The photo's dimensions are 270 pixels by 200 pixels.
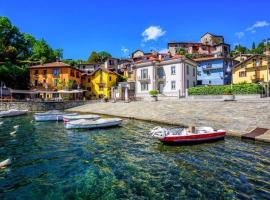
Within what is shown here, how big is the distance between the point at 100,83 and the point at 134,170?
71.3m

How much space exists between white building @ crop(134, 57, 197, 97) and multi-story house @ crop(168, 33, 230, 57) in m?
41.1

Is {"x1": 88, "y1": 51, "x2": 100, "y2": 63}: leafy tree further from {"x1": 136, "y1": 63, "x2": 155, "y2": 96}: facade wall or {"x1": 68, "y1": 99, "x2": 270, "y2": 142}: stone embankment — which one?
{"x1": 68, "y1": 99, "x2": 270, "y2": 142}: stone embankment

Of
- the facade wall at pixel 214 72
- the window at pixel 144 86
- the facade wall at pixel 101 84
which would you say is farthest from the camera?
the facade wall at pixel 101 84

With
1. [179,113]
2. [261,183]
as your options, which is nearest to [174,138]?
[261,183]

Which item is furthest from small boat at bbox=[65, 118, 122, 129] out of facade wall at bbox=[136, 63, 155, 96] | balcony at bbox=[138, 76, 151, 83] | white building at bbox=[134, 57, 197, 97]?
balcony at bbox=[138, 76, 151, 83]

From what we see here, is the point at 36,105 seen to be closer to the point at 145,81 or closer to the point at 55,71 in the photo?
the point at 55,71

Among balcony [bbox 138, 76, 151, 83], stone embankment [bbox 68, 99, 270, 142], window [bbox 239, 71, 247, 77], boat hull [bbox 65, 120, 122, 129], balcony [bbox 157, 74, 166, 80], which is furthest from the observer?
window [bbox 239, 71, 247, 77]

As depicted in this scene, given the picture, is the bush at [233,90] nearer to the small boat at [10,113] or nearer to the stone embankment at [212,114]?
the stone embankment at [212,114]

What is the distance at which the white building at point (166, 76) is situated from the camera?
2391 inches

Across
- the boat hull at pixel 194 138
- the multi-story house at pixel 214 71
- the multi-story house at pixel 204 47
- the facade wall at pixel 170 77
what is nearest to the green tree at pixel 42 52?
the facade wall at pixel 170 77

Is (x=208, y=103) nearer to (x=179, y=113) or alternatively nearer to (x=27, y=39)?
(x=179, y=113)

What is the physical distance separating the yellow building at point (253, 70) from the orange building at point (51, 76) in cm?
4870

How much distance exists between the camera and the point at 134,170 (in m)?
14.9

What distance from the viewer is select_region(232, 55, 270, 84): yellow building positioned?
6372cm
